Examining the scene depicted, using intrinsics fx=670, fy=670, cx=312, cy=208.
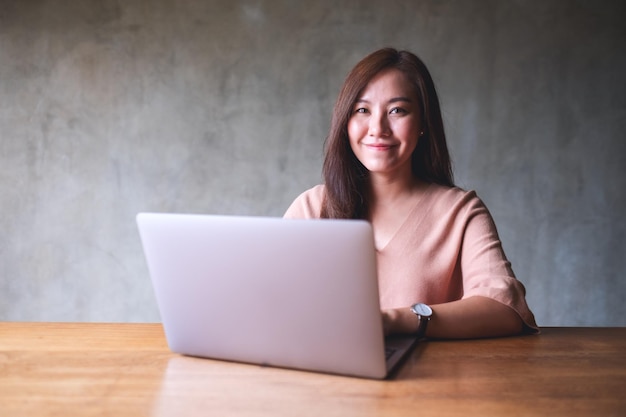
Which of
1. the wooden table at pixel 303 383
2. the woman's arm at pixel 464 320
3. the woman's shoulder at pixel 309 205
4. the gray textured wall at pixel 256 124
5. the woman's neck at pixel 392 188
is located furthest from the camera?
A: the gray textured wall at pixel 256 124

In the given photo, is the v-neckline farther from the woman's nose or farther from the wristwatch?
the wristwatch

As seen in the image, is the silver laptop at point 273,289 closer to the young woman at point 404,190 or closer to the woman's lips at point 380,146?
the young woman at point 404,190

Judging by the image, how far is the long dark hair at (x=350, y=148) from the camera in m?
1.84

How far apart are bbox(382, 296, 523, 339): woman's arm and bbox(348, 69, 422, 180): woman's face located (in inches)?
20.9

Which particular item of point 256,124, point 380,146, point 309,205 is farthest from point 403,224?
point 256,124

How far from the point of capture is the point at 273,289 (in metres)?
1.05

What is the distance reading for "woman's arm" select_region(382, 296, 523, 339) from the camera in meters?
1.34

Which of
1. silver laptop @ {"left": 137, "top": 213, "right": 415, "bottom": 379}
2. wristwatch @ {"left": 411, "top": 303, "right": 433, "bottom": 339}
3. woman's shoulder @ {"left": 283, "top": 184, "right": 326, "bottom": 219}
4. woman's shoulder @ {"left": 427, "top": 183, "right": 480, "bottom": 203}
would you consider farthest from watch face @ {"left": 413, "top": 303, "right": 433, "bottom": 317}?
woman's shoulder @ {"left": 283, "top": 184, "right": 326, "bottom": 219}

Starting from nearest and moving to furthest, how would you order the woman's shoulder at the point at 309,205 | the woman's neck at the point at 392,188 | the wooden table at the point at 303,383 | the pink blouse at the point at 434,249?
1. the wooden table at the point at 303,383
2. the pink blouse at the point at 434,249
3. the woman's neck at the point at 392,188
4. the woman's shoulder at the point at 309,205

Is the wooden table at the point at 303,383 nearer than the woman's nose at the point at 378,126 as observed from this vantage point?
Yes

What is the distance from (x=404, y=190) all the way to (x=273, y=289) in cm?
92

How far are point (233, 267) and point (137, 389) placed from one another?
9.3 inches

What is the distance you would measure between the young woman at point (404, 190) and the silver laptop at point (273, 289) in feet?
1.98

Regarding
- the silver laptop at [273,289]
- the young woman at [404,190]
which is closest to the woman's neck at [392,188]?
the young woman at [404,190]
